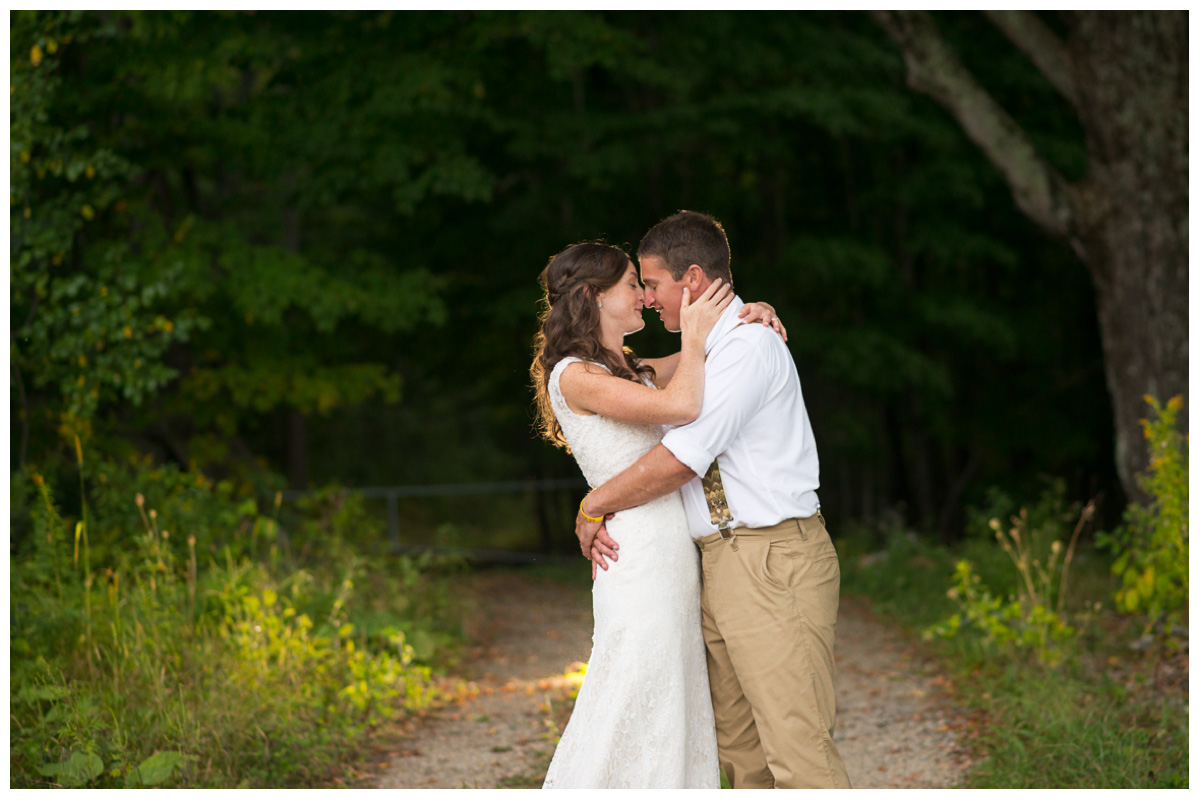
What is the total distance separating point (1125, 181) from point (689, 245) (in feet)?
15.8

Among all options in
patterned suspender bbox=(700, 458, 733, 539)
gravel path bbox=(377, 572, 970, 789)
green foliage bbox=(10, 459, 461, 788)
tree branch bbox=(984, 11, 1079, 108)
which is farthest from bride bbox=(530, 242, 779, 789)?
tree branch bbox=(984, 11, 1079, 108)

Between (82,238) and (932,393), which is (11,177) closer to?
(82,238)

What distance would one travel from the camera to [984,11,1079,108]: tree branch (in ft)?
23.0

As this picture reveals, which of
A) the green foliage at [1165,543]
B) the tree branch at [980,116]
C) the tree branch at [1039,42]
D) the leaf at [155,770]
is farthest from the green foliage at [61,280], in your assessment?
the tree branch at [1039,42]

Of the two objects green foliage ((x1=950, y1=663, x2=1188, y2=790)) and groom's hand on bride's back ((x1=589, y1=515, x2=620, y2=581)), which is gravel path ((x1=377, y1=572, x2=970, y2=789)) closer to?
green foliage ((x1=950, y1=663, x2=1188, y2=790))

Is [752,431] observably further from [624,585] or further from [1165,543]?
[1165,543]

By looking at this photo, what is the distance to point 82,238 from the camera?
7305 millimetres

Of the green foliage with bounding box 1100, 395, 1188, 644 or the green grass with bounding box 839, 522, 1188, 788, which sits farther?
the green foliage with bounding box 1100, 395, 1188, 644

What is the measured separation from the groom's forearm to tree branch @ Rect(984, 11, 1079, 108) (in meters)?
5.38

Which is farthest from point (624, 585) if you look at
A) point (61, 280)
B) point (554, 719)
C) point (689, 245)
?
point (61, 280)

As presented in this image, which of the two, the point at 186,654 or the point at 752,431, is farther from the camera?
the point at 186,654

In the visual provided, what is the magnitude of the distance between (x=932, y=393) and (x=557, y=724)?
8.99 m

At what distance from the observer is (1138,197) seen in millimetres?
6629

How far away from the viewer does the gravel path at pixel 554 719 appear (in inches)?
177
